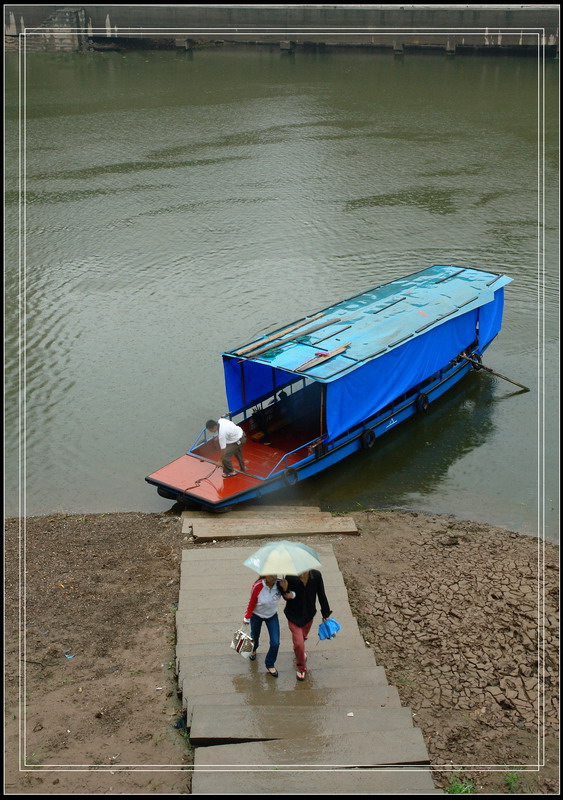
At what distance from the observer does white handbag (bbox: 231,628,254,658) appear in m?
10.7

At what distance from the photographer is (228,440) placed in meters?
17.0

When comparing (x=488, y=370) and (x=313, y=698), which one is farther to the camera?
(x=488, y=370)

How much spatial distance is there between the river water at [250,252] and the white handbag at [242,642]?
7272mm

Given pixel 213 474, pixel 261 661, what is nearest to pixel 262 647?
pixel 261 661

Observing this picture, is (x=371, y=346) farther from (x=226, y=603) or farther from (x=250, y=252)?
(x=250, y=252)

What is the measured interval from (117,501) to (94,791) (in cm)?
906

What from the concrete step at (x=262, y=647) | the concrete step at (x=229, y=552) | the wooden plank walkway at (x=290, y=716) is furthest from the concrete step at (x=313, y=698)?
the concrete step at (x=229, y=552)

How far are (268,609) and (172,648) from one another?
2169 millimetres

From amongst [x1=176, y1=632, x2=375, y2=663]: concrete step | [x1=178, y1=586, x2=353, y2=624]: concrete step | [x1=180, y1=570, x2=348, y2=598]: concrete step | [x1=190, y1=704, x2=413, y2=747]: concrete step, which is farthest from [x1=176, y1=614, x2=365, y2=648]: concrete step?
[x1=190, y1=704, x2=413, y2=747]: concrete step

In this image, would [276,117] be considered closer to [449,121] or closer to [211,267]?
[449,121]

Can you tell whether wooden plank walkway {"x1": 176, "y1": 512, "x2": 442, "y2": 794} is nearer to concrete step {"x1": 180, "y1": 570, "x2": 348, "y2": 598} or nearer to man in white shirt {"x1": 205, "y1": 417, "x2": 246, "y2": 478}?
concrete step {"x1": 180, "y1": 570, "x2": 348, "y2": 598}

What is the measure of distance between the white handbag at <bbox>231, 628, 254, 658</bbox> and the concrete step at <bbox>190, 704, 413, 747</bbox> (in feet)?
2.77

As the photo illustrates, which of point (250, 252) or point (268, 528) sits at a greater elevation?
point (250, 252)

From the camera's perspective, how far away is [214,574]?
44.1 feet
